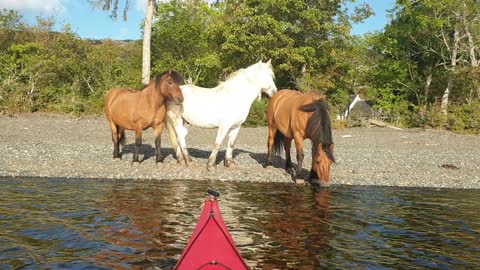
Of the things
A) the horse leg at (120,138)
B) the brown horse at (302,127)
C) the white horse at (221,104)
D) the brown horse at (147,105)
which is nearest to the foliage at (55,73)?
the horse leg at (120,138)

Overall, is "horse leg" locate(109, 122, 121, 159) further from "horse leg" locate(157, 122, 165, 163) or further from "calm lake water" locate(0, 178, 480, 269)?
"calm lake water" locate(0, 178, 480, 269)

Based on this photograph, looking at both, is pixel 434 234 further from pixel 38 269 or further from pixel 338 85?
pixel 338 85

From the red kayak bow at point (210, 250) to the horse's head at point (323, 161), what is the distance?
5879 mm

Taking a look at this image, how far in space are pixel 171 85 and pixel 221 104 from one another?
1.29 m

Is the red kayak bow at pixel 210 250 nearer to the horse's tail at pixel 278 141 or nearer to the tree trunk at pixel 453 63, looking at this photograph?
A: the horse's tail at pixel 278 141

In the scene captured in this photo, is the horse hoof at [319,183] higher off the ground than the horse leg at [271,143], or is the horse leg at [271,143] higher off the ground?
the horse leg at [271,143]

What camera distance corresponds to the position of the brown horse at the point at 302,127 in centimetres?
983

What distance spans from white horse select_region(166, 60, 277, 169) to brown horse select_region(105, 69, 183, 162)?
361mm

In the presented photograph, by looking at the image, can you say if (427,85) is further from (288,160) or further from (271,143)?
(288,160)

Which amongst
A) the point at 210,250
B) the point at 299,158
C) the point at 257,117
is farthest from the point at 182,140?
the point at 257,117

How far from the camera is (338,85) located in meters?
32.8

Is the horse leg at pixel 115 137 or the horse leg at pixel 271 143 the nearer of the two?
the horse leg at pixel 115 137

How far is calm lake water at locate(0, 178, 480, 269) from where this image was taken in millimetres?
5293

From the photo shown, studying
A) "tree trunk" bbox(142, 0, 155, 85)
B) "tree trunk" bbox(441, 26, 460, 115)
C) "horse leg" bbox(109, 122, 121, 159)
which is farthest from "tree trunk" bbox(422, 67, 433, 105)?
"horse leg" bbox(109, 122, 121, 159)
